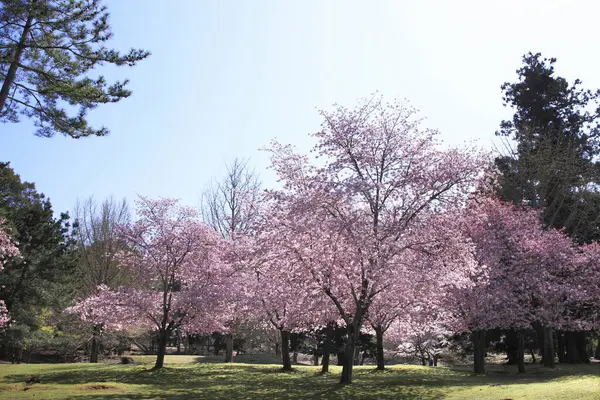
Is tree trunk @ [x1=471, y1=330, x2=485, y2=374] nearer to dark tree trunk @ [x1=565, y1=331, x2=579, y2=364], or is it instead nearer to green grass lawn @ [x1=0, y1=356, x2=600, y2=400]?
green grass lawn @ [x1=0, y1=356, x2=600, y2=400]

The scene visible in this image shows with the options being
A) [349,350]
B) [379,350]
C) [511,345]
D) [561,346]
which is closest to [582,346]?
[561,346]

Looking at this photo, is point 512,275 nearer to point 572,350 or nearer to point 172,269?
point 572,350

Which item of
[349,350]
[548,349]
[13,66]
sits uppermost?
[13,66]

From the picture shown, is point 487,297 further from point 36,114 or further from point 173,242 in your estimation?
point 36,114

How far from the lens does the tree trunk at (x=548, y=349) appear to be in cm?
2619

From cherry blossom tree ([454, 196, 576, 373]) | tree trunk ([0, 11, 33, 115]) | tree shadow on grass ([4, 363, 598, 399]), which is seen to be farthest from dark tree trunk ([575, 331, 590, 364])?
tree trunk ([0, 11, 33, 115])

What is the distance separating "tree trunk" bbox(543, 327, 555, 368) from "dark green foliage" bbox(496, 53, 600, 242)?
23.0ft

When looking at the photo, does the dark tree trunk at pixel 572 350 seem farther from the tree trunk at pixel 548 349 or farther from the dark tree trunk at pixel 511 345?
the tree trunk at pixel 548 349

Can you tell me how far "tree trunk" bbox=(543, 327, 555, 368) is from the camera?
2619cm

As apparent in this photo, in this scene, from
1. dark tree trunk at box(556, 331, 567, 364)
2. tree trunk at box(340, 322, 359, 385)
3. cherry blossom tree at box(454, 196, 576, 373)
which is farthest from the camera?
dark tree trunk at box(556, 331, 567, 364)

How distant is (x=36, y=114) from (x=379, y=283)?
1343cm

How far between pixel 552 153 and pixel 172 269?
84.6ft

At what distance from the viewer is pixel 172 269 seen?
25172 mm

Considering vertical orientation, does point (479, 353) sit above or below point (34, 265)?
below
